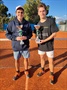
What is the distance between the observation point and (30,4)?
103 feet

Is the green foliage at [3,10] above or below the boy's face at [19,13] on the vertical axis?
below

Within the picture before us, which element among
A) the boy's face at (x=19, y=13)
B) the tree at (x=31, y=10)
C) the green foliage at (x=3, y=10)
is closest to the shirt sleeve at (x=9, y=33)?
the boy's face at (x=19, y=13)

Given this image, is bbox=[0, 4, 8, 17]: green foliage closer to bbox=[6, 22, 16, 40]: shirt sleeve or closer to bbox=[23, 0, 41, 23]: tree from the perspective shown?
bbox=[23, 0, 41, 23]: tree

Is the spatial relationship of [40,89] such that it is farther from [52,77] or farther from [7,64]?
[7,64]

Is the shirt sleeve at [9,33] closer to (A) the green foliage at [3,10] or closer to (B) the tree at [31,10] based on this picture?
(B) the tree at [31,10]

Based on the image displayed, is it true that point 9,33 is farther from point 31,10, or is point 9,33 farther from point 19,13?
point 31,10

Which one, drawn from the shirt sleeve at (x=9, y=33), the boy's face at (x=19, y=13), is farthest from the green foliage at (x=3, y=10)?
the boy's face at (x=19, y=13)

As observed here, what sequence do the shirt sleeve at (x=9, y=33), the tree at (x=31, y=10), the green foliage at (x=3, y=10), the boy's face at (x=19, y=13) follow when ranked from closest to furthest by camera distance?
1. the boy's face at (x=19, y=13)
2. the shirt sleeve at (x=9, y=33)
3. the tree at (x=31, y=10)
4. the green foliage at (x=3, y=10)

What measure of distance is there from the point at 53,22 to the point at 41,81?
153 cm

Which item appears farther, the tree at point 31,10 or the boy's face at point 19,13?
the tree at point 31,10

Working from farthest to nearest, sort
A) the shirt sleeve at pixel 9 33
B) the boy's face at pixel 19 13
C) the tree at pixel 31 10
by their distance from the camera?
the tree at pixel 31 10, the shirt sleeve at pixel 9 33, the boy's face at pixel 19 13

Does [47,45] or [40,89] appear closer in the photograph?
[40,89]

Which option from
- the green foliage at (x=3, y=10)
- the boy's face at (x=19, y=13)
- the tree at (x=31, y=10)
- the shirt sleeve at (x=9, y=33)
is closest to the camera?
the boy's face at (x=19, y=13)

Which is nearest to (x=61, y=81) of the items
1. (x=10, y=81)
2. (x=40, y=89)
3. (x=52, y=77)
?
(x=52, y=77)
